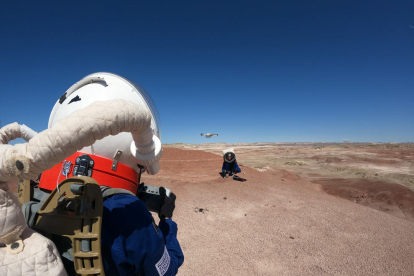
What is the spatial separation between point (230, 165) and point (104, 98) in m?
9.88

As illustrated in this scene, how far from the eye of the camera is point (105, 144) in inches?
68.5

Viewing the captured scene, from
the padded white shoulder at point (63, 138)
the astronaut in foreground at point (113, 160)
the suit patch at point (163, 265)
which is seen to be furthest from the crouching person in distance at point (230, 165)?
the padded white shoulder at point (63, 138)

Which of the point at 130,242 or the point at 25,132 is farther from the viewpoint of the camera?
the point at 25,132

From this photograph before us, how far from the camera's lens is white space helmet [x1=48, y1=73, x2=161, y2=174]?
175 cm

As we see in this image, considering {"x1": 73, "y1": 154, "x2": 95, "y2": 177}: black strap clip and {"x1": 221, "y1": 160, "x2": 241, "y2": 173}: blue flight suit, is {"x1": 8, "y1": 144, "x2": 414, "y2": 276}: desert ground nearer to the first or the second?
{"x1": 221, "y1": 160, "x2": 241, "y2": 173}: blue flight suit

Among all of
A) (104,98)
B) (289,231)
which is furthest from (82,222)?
(289,231)

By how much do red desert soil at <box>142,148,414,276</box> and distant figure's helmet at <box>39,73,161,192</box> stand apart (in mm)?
3044

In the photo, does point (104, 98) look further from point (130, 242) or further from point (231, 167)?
point (231, 167)

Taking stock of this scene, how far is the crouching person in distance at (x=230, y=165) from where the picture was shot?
11.0m

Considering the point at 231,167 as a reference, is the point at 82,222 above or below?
above

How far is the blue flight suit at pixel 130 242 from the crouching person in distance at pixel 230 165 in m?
9.72

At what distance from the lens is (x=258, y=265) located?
4098 mm

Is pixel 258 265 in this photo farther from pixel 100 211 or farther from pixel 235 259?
pixel 100 211

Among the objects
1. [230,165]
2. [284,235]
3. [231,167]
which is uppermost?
[230,165]
